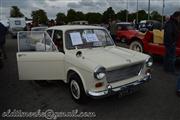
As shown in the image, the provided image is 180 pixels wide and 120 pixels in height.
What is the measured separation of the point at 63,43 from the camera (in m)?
5.60

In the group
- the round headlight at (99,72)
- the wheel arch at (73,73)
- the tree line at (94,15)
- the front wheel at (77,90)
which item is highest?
the tree line at (94,15)

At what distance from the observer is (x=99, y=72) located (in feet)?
14.7

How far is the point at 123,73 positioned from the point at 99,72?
65 centimetres

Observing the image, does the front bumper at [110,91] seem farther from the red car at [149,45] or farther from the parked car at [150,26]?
the parked car at [150,26]

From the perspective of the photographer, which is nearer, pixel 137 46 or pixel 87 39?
pixel 87 39

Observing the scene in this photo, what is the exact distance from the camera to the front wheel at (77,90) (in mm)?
4895

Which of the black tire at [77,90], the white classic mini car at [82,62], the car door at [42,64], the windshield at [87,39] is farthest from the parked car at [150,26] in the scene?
the black tire at [77,90]

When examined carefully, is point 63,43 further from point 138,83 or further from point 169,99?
point 169,99

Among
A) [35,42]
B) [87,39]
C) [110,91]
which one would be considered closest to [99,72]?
[110,91]

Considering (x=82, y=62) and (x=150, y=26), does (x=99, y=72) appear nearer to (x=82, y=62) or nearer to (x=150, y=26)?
(x=82, y=62)

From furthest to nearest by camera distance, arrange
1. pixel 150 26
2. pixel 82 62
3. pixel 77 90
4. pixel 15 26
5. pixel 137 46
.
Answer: pixel 15 26
pixel 150 26
pixel 137 46
pixel 77 90
pixel 82 62

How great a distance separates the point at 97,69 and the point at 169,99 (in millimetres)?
1958

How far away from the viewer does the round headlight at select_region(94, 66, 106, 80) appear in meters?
4.48

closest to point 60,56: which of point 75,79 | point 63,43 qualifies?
point 63,43
